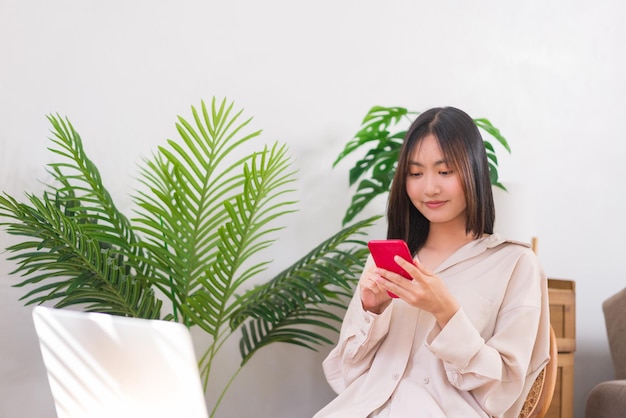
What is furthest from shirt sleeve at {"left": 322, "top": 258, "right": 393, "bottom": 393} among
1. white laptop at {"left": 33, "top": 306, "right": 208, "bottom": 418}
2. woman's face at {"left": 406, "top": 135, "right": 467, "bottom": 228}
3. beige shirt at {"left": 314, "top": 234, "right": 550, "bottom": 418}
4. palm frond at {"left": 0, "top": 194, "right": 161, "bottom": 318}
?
white laptop at {"left": 33, "top": 306, "right": 208, "bottom": 418}

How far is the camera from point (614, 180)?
13.0ft

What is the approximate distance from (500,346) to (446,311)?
171 mm

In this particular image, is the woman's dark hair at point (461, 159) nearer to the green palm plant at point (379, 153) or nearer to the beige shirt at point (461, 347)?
the beige shirt at point (461, 347)

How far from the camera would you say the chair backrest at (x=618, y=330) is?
3254 mm

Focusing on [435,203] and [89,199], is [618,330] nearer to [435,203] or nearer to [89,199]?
[435,203]

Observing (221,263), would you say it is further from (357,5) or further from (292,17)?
(357,5)

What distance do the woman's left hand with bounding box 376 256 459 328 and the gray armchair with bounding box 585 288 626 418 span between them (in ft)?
4.81

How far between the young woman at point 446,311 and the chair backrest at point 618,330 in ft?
4.69

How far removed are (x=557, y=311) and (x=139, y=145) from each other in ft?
5.54

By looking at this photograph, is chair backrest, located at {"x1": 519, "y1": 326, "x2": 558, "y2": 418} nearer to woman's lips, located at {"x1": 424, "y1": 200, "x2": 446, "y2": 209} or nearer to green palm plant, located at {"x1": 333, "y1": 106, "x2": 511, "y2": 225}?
woman's lips, located at {"x1": 424, "y1": 200, "x2": 446, "y2": 209}

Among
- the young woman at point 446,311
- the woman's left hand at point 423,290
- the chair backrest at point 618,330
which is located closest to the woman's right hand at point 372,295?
the young woman at point 446,311

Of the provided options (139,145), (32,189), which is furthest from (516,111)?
(32,189)

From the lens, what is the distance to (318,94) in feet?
11.0

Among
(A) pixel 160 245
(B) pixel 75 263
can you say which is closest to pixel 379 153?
(A) pixel 160 245
